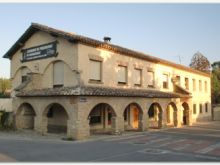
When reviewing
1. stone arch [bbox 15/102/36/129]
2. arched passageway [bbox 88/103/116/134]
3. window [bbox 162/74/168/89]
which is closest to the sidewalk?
arched passageway [bbox 88/103/116/134]

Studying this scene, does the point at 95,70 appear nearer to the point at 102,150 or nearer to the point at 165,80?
the point at 102,150

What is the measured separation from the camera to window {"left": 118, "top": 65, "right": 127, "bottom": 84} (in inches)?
922

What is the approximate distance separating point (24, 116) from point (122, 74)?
8.06 meters

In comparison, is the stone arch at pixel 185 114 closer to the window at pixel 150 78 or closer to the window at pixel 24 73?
the window at pixel 150 78

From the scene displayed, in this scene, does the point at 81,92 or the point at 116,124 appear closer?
the point at 81,92

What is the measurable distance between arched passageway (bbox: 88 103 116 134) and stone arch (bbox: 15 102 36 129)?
4840 mm

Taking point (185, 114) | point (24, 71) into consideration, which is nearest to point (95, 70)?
point (24, 71)

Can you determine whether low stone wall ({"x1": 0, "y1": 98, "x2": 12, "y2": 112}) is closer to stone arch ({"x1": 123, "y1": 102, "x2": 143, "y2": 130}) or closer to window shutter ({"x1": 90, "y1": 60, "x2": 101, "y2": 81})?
window shutter ({"x1": 90, "y1": 60, "x2": 101, "y2": 81})

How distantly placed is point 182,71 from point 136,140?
56.6 ft

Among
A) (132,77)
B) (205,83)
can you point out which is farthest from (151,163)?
(205,83)

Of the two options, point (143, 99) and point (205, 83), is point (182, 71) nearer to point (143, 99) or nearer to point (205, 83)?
point (205, 83)

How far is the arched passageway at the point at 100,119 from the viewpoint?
2183cm

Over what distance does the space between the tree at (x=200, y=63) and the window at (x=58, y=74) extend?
4141 cm

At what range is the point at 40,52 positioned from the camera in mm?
22688
